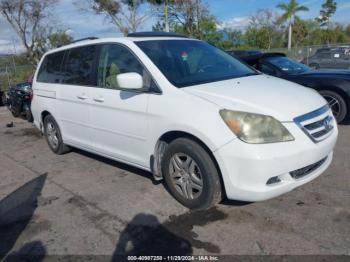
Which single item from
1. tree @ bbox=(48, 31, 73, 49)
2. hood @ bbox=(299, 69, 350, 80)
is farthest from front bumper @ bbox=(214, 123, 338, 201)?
tree @ bbox=(48, 31, 73, 49)

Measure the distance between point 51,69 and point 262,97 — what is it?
12.3 feet

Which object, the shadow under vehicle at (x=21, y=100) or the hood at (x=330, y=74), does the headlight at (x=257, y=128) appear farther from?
the shadow under vehicle at (x=21, y=100)

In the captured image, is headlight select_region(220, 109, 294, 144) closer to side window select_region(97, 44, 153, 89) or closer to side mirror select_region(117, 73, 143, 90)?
side mirror select_region(117, 73, 143, 90)

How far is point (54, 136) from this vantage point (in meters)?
5.87

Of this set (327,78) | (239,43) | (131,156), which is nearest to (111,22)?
(239,43)

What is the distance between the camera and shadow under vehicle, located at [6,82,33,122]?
31.5ft

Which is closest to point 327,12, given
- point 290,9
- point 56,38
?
point 290,9

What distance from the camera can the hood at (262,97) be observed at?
3.18 meters

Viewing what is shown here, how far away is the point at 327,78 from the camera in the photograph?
6566mm

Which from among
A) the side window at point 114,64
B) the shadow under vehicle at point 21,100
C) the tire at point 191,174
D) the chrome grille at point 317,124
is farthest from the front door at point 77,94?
the shadow under vehicle at point 21,100

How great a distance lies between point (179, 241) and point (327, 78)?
191 inches

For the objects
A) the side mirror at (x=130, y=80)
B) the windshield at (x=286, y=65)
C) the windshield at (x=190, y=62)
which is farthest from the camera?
the windshield at (x=286, y=65)

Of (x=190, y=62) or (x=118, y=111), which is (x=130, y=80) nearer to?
(x=118, y=111)

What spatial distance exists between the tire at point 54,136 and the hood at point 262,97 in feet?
9.75
